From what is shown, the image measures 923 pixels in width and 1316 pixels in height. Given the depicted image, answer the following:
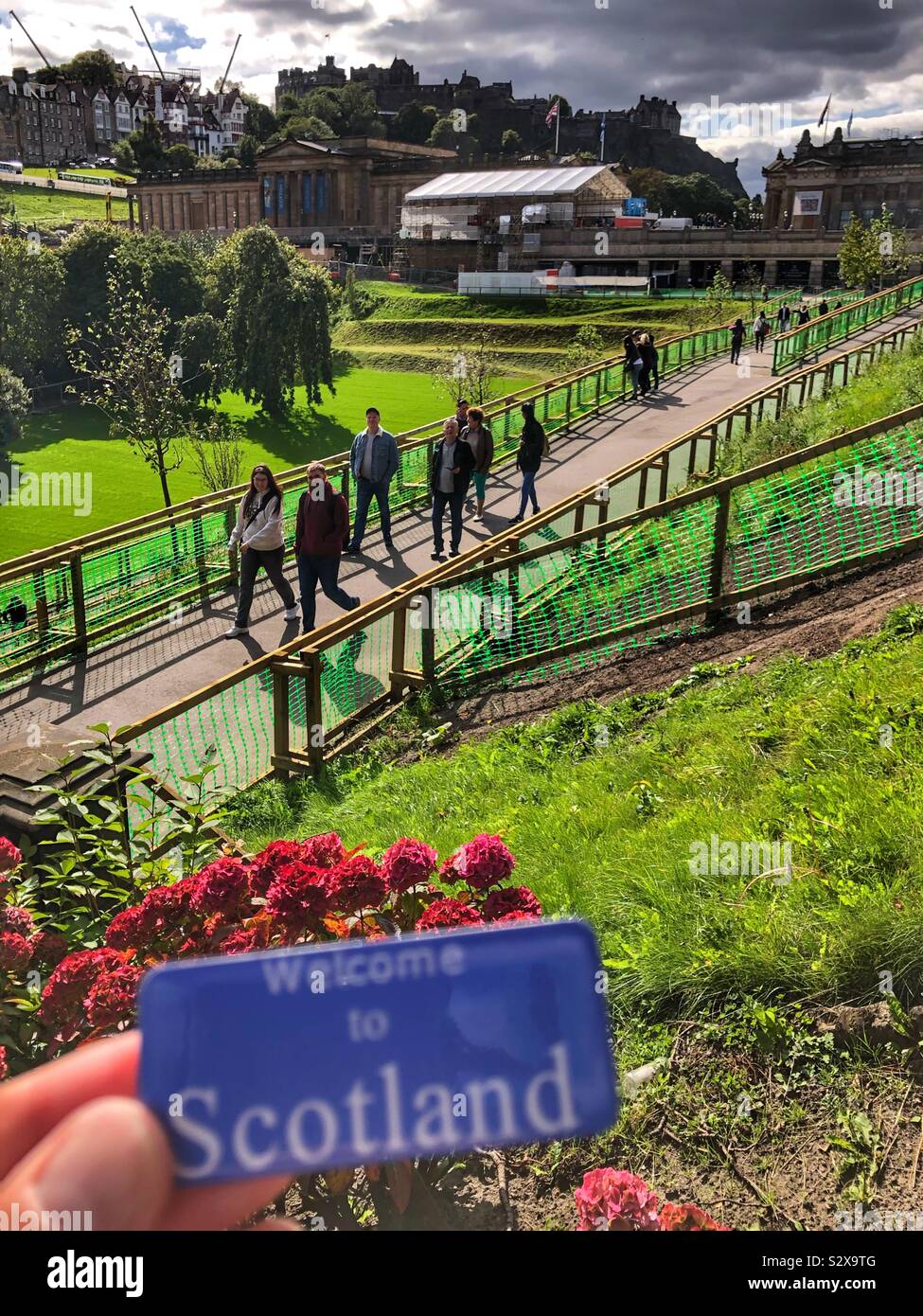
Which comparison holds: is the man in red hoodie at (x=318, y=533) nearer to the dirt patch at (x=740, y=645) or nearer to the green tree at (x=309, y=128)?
the dirt patch at (x=740, y=645)

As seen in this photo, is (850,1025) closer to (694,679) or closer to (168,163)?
(694,679)

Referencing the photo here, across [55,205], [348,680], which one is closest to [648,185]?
[55,205]

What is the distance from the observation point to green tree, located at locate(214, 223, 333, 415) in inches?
1839

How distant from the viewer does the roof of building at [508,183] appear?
82.9 meters

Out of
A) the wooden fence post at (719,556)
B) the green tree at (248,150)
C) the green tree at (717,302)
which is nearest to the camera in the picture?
the wooden fence post at (719,556)

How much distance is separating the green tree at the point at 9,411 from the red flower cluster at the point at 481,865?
149 ft

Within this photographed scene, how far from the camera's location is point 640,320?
194 feet

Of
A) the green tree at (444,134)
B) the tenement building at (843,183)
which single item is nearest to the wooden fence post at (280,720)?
the tenement building at (843,183)

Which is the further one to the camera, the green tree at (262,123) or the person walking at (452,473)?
the green tree at (262,123)

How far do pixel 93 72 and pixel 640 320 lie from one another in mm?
144844

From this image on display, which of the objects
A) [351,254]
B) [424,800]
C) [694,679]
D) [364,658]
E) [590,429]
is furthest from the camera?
[351,254]

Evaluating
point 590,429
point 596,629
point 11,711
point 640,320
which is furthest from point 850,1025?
point 640,320

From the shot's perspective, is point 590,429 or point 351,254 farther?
point 351,254

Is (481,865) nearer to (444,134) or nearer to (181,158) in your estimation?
(444,134)
